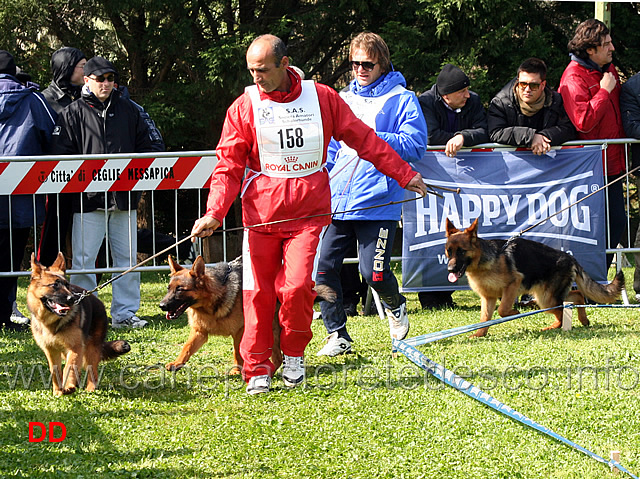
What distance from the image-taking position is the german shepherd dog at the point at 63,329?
17.6 ft

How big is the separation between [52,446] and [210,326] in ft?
5.64

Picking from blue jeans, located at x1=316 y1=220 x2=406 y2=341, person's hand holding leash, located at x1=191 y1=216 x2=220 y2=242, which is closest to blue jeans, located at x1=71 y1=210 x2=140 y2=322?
blue jeans, located at x1=316 y1=220 x2=406 y2=341

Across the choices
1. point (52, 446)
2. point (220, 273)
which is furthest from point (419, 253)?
point (52, 446)

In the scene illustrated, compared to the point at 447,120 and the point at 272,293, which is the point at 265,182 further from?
the point at 447,120

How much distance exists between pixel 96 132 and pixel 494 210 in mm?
3955

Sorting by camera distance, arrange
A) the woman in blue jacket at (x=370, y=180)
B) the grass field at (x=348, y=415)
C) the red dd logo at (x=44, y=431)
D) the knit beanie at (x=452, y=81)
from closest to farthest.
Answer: the grass field at (x=348, y=415) → the red dd logo at (x=44, y=431) → the woman in blue jacket at (x=370, y=180) → the knit beanie at (x=452, y=81)

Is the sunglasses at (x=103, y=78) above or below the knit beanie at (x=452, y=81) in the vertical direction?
above

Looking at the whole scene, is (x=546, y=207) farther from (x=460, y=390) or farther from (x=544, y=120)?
(x=460, y=390)

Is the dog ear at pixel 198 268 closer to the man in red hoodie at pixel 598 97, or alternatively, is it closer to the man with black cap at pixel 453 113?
the man with black cap at pixel 453 113

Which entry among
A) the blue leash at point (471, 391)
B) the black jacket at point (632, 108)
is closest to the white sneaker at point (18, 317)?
the blue leash at point (471, 391)

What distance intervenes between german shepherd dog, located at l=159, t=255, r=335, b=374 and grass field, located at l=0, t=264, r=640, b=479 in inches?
11.5

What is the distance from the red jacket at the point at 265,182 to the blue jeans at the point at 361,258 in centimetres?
94

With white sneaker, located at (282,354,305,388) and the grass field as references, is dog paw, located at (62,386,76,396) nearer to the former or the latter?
the grass field

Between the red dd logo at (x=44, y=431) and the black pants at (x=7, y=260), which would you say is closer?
the red dd logo at (x=44, y=431)
